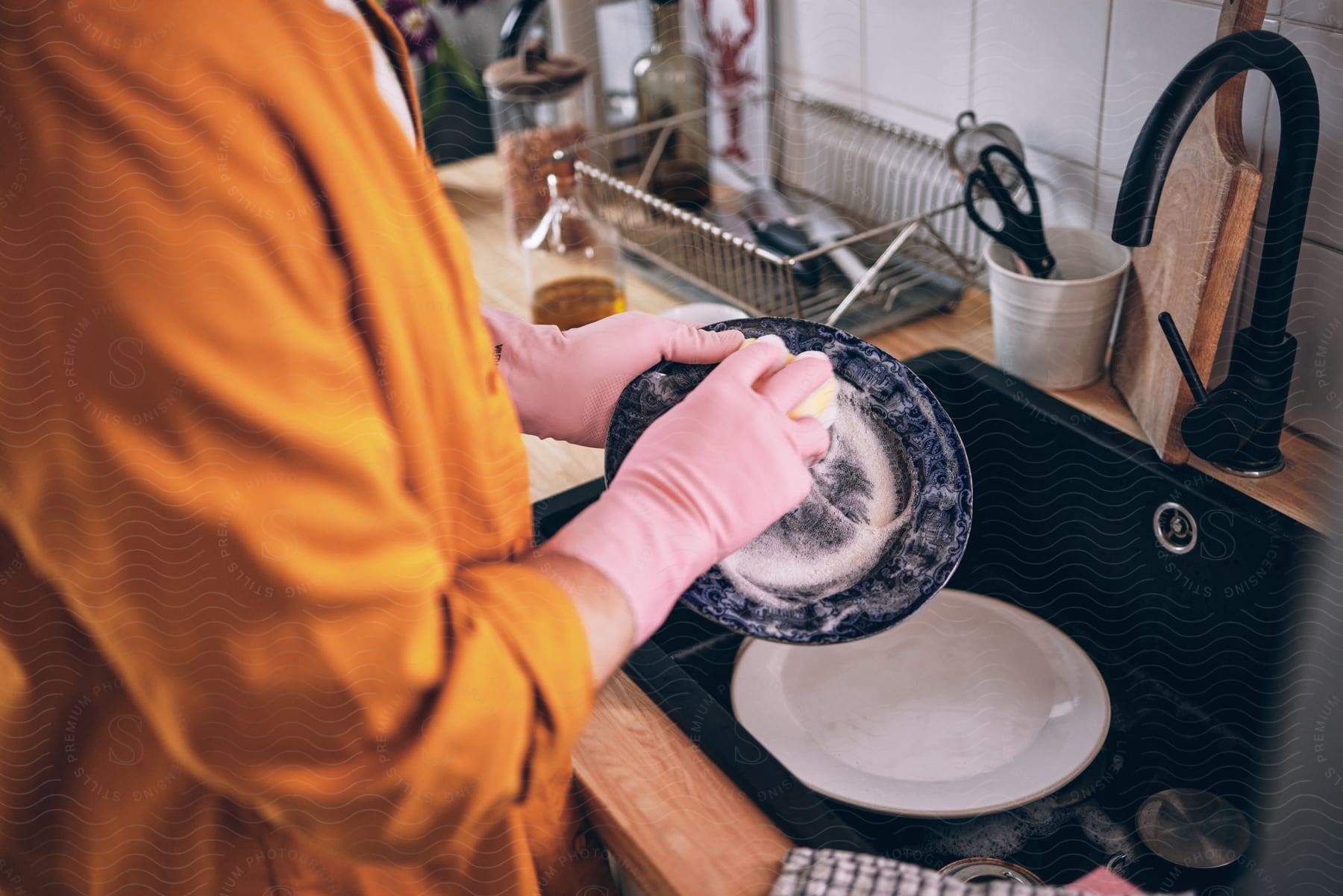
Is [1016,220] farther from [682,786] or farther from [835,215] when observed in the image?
[682,786]

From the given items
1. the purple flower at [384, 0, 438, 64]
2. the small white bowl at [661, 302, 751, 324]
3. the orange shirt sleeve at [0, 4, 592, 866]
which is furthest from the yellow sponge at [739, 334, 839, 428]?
the purple flower at [384, 0, 438, 64]

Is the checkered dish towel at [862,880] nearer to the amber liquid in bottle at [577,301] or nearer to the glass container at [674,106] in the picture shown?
the amber liquid in bottle at [577,301]

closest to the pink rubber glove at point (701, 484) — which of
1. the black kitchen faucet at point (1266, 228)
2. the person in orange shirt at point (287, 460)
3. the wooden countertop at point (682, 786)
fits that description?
the person in orange shirt at point (287, 460)

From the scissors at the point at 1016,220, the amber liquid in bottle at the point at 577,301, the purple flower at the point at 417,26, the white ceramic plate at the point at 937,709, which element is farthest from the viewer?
the purple flower at the point at 417,26

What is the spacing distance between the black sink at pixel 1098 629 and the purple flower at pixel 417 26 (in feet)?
2.39

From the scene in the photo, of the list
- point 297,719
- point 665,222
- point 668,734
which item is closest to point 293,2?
point 297,719

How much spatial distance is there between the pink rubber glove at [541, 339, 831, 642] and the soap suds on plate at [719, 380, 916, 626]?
0.07m

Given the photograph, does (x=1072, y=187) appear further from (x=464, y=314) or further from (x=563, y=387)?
(x=464, y=314)

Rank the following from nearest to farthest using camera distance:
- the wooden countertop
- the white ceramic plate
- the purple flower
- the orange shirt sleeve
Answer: the orange shirt sleeve < the wooden countertop < the white ceramic plate < the purple flower

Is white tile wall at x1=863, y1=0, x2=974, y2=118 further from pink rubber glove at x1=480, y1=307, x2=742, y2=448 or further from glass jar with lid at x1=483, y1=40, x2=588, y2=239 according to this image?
pink rubber glove at x1=480, y1=307, x2=742, y2=448

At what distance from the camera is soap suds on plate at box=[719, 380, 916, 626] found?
522 mm

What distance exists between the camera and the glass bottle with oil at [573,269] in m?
0.86

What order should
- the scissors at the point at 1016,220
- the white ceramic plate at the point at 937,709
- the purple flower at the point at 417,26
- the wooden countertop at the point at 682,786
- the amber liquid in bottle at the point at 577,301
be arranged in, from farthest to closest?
the purple flower at the point at 417,26, the amber liquid in bottle at the point at 577,301, the scissors at the point at 1016,220, the white ceramic plate at the point at 937,709, the wooden countertop at the point at 682,786

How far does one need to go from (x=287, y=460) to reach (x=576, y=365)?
246 mm
